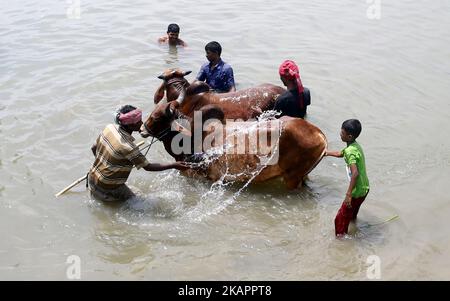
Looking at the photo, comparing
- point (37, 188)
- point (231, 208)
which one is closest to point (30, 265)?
point (37, 188)

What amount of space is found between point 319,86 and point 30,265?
6.33 metres

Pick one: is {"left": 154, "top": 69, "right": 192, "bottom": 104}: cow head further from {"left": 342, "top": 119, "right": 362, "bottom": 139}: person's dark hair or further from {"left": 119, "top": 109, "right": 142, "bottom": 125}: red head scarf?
{"left": 342, "top": 119, "right": 362, "bottom": 139}: person's dark hair

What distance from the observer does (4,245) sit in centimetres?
526

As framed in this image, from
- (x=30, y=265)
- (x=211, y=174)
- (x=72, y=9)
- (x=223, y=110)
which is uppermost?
Answer: (x=72, y=9)

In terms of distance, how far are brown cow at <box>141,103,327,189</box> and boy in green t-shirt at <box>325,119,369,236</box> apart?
1.79 feet

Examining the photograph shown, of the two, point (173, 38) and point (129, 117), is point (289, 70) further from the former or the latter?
point (173, 38)

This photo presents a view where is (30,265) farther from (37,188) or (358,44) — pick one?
(358,44)

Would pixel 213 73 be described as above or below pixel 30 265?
above

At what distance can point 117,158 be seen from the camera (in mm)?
5367

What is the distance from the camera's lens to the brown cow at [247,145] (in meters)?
5.69

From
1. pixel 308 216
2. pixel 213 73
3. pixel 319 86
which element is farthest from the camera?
pixel 319 86

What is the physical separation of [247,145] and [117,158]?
157 cm

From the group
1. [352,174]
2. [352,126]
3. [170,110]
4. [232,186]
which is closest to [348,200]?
[352,174]

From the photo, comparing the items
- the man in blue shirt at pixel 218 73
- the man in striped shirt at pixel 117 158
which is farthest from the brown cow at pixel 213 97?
the man in striped shirt at pixel 117 158
